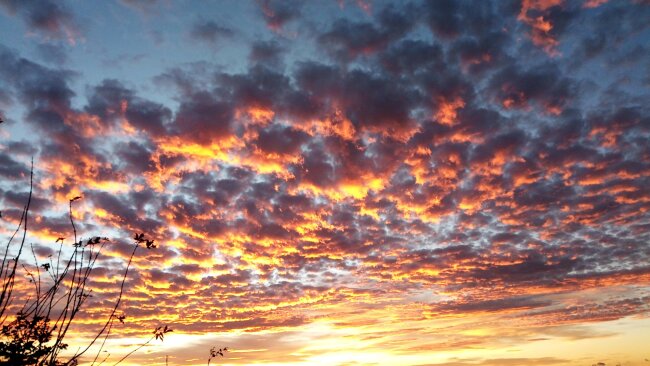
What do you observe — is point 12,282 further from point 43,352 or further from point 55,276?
point 43,352

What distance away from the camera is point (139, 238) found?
7.96 meters

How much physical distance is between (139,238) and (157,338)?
2198 millimetres

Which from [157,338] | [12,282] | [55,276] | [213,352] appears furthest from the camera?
[213,352]

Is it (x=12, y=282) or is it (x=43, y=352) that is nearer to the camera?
(x=12, y=282)

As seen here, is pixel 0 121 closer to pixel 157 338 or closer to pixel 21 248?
pixel 21 248

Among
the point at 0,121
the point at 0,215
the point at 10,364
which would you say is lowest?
the point at 10,364

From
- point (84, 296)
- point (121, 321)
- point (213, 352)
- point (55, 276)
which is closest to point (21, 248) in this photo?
point (55, 276)

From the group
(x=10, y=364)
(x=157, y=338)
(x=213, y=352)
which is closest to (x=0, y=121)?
(x=10, y=364)

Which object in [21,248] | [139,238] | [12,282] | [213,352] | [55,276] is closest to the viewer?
[21,248]

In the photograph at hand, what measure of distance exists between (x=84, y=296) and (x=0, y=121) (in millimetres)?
2975

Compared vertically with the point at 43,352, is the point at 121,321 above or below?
above

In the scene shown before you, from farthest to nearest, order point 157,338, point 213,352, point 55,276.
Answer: point 213,352 → point 157,338 → point 55,276

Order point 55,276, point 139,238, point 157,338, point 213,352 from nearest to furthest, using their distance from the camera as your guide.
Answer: point 55,276 → point 139,238 → point 157,338 → point 213,352

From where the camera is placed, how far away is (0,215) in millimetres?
6027
